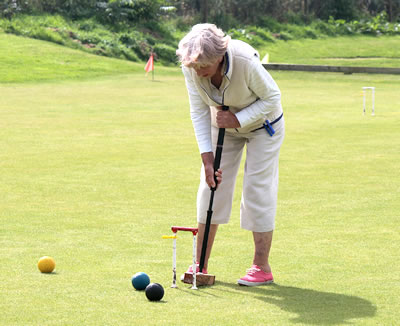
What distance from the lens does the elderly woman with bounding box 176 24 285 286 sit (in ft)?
17.3

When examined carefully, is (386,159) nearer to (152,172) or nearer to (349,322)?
(152,172)

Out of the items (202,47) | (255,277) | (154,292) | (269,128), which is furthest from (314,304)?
(202,47)

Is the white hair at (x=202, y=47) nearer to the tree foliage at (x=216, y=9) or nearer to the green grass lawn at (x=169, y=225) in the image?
the green grass lawn at (x=169, y=225)

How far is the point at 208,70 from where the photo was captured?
5102 mm

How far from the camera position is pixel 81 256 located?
6.16 meters

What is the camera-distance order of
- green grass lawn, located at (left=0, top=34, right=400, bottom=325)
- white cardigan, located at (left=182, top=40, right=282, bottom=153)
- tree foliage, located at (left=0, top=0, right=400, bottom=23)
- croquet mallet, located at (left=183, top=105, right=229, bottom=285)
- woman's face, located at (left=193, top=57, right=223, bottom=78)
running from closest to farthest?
green grass lawn, located at (left=0, top=34, right=400, bottom=325)
woman's face, located at (left=193, top=57, right=223, bottom=78)
white cardigan, located at (left=182, top=40, right=282, bottom=153)
croquet mallet, located at (left=183, top=105, right=229, bottom=285)
tree foliage, located at (left=0, top=0, right=400, bottom=23)

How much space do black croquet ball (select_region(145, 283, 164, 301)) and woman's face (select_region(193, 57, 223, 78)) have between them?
1.30 meters

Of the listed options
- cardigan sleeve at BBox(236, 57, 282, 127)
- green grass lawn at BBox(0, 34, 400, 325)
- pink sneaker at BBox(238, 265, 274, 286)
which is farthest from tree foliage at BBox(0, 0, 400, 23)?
pink sneaker at BBox(238, 265, 274, 286)

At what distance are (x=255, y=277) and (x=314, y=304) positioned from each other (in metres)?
0.60

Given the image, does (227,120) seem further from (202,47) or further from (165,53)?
(165,53)

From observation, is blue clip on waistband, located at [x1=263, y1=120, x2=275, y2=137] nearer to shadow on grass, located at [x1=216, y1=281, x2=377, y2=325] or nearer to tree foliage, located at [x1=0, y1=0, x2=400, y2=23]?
shadow on grass, located at [x1=216, y1=281, x2=377, y2=325]

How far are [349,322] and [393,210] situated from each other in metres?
3.82

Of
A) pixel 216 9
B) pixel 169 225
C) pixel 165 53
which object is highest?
pixel 169 225

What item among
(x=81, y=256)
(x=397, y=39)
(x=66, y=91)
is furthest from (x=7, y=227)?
(x=397, y=39)
